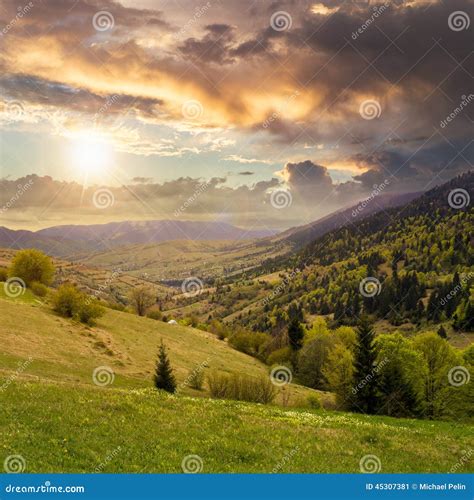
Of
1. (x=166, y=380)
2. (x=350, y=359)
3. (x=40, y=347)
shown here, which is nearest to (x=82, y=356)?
(x=40, y=347)

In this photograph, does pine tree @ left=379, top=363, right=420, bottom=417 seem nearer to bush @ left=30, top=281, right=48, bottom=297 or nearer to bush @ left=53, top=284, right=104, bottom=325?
bush @ left=53, top=284, right=104, bottom=325

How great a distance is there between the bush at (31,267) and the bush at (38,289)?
3.45 metres

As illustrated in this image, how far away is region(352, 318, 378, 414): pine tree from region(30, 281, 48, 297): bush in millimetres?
71678

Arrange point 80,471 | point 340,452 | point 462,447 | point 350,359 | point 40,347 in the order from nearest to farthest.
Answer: point 80,471, point 340,452, point 462,447, point 40,347, point 350,359

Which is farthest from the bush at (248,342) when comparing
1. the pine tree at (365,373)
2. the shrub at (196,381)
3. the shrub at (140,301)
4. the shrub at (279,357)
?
the pine tree at (365,373)

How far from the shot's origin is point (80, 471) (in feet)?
56.7

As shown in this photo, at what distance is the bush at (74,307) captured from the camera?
90.4 metres

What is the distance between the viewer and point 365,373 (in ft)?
227

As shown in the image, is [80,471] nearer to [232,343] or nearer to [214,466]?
[214,466]

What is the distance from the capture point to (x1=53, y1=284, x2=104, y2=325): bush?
90.4 meters

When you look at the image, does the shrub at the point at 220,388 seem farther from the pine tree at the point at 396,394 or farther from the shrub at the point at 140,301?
the shrub at the point at 140,301

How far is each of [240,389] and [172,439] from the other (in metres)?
34.9

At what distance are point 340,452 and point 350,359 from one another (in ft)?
199

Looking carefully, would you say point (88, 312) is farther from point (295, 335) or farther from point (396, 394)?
point (295, 335)
